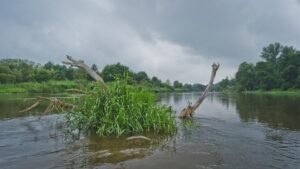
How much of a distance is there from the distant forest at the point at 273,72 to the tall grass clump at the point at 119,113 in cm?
6787

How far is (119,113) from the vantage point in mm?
9883

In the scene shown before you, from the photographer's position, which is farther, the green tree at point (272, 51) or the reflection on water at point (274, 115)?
the green tree at point (272, 51)

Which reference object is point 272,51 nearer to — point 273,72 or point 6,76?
point 273,72

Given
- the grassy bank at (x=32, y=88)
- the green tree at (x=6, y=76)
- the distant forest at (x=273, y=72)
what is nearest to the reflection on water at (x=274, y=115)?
the grassy bank at (x=32, y=88)

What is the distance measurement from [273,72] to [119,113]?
84.9m

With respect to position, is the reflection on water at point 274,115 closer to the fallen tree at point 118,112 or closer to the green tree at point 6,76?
the fallen tree at point 118,112

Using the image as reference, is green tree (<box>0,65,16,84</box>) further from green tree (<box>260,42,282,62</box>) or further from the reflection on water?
green tree (<box>260,42,282,62</box>)

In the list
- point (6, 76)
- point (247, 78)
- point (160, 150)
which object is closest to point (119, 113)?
point (160, 150)

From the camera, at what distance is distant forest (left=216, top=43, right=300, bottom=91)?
242ft

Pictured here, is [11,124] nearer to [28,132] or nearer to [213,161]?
[28,132]

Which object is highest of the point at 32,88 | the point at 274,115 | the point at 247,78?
the point at 247,78

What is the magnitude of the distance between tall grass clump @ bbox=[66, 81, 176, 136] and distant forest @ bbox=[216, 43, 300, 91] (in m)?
→ 67.9

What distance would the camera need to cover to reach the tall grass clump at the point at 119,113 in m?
10.1

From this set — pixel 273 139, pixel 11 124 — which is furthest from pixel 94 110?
pixel 273 139
